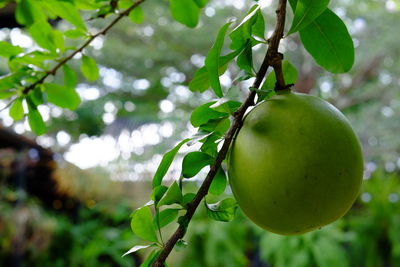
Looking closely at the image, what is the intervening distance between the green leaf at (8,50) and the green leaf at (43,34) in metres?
0.02

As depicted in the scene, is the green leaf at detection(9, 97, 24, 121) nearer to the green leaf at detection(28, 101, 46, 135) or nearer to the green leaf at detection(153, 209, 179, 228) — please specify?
the green leaf at detection(28, 101, 46, 135)

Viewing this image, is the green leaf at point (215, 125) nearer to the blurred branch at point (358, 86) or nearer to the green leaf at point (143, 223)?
the green leaf at point (143, 223)

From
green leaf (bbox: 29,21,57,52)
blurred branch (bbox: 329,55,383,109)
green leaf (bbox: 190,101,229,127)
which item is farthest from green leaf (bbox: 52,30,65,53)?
blurred branch (bbox: 329,55,383,109)

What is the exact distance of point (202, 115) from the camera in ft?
1.31

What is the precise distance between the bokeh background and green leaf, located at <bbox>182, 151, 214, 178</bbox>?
1075 mm

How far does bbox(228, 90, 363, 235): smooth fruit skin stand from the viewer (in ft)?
1.10

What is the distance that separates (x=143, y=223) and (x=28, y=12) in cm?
31

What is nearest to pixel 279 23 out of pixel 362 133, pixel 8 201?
pixel 8 201

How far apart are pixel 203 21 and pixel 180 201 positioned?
417 centimetres

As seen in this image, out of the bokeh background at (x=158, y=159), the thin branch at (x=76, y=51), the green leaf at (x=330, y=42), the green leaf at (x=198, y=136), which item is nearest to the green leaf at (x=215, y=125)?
Answer: the green leaf at (x=198, y=136)

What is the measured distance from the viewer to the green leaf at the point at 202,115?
1.30 feet

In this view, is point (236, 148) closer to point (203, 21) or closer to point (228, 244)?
point (228, 244)

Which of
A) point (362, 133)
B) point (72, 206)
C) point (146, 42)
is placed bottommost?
point (362, 133)

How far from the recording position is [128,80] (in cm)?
462
